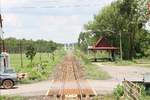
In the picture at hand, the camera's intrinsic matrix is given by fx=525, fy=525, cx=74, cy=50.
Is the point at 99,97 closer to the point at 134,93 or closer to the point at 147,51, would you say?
the point at 134,93

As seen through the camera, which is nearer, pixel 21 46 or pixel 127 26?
pixel 21 46

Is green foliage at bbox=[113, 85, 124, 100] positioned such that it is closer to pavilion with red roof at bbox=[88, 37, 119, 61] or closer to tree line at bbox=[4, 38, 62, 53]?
tree line at bbox=[4, 38, 62, 53]

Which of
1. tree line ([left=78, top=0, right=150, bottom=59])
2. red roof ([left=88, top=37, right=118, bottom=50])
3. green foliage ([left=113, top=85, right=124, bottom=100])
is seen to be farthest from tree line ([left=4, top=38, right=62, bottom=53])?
green foliage ([left=113, top=85, right=124, bottom=100])

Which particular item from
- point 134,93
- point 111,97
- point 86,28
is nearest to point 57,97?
point 111,97

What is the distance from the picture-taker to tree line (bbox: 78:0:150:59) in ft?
299

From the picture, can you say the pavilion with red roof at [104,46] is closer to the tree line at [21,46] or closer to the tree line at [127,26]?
the tree line at [127,26]

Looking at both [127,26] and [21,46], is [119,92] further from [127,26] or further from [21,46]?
[127,26]

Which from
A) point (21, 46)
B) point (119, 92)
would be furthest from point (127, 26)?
point (119, 92)

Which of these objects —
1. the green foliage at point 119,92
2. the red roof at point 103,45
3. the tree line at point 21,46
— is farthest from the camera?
the red roof at point 103,45

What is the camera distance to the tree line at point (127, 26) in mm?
91062

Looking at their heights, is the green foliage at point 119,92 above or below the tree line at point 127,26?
below

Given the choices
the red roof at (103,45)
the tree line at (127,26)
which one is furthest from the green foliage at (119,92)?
the red roof at (103,45)

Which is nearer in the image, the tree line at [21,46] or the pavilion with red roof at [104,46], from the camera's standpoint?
the tree line at [21,46]

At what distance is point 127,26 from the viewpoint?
309 ft
